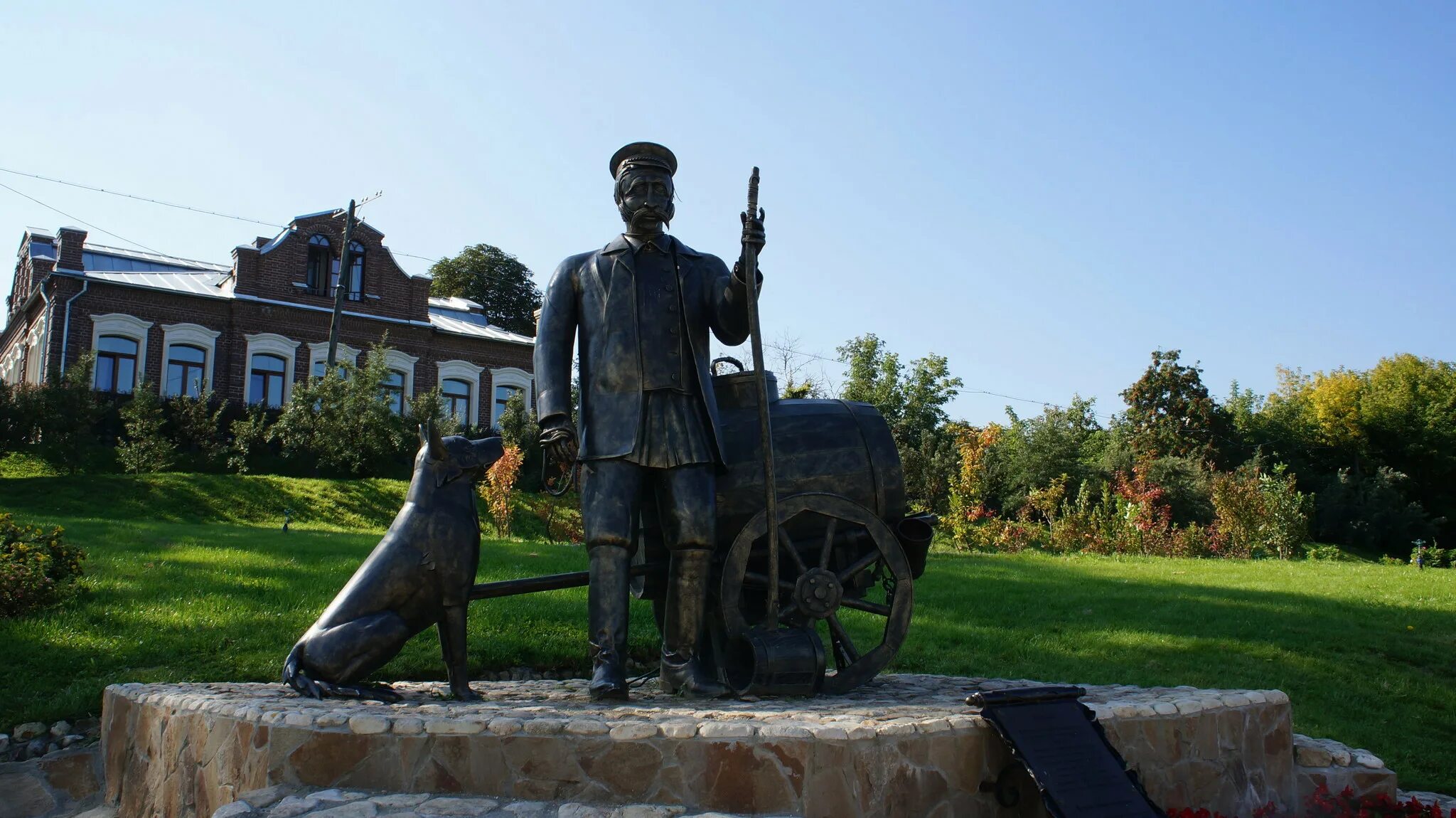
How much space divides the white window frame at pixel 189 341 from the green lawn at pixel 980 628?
639 inches

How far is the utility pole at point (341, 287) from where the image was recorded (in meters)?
26.8

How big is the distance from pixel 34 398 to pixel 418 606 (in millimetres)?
20554

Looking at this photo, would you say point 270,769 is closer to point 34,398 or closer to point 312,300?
point 34,398

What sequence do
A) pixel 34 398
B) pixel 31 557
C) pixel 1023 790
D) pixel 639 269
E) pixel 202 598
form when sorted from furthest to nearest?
pixel 34 398 < pixel 202 598 < pixel 31 557 < pixel 639 269 < pixel 1023 790

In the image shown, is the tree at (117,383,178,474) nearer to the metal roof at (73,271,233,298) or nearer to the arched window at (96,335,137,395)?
the arched window at (96,335,137,395)

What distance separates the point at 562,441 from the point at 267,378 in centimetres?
2732

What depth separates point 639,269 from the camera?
5430 mm

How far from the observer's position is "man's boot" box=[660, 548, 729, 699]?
16.9 ft

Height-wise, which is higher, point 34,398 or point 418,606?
point 34,398

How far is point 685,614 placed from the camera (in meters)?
5.17

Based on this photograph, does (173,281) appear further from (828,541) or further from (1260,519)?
(828,541)

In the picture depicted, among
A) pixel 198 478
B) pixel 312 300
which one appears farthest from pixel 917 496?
pixel 312 300

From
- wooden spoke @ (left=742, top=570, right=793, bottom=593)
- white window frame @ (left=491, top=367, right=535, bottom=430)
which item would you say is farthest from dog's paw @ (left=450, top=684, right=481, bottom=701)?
white window frame @ (left=491, top=367, right=535, bottom=430)

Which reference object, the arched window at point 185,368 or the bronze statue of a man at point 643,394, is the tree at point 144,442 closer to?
the arched window at point 185,368
